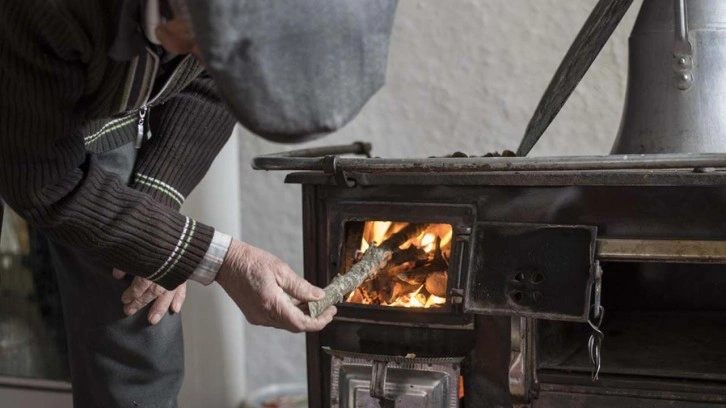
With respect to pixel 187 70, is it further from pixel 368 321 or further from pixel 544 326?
pixel 544 326

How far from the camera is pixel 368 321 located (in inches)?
53.5

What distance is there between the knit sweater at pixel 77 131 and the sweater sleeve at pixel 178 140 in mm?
120

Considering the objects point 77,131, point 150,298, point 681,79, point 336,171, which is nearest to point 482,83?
point 681,79

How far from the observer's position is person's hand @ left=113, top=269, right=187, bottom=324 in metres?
1.33

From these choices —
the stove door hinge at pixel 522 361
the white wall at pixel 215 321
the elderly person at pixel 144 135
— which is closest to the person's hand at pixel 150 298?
the elderly person at pixel 144 135

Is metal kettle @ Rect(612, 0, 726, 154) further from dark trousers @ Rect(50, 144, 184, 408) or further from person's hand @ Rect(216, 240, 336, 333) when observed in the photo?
dark trousers @ Rect(50, 144, 184, 408)

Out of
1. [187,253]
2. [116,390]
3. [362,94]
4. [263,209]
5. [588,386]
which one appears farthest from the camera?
[263,209]

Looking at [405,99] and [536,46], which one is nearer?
[536,46]

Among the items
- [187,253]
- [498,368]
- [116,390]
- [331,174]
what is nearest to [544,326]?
[498,368]

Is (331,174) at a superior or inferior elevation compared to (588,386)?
superior

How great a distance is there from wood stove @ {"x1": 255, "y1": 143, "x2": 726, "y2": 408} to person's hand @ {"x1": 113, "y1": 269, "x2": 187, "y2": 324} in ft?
0.68

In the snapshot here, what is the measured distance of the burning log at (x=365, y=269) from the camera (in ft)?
3.98

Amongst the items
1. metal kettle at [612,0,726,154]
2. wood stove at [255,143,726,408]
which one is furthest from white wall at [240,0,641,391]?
wood stove at [255,143,726,408]

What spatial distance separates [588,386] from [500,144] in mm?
797
